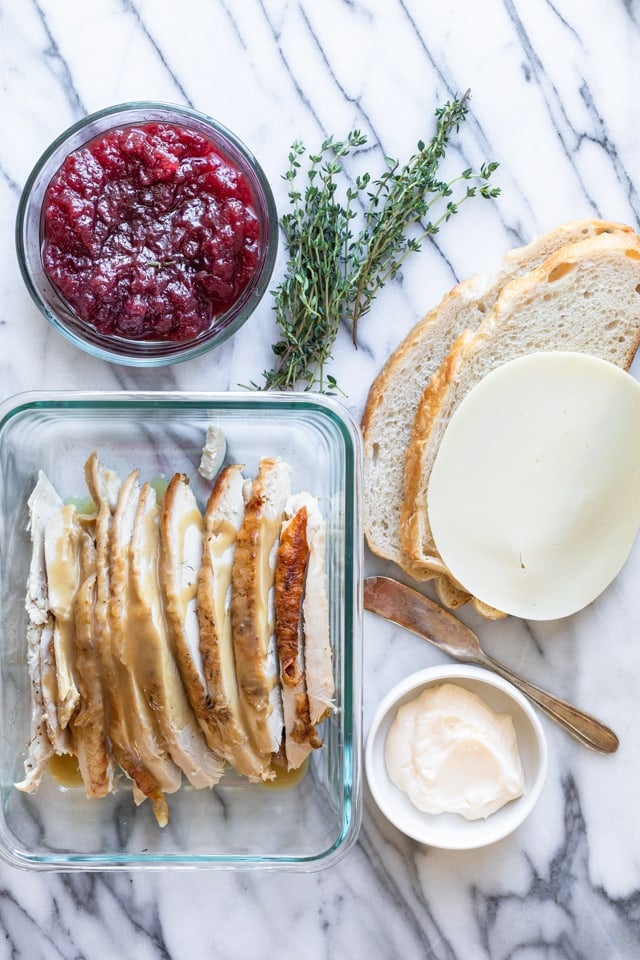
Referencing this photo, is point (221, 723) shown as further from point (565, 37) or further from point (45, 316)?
point (565, 37)

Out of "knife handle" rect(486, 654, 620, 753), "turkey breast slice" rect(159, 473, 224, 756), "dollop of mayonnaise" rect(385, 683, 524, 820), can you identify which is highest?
"turkey breast slice" rect(159, 473, 224, 756)

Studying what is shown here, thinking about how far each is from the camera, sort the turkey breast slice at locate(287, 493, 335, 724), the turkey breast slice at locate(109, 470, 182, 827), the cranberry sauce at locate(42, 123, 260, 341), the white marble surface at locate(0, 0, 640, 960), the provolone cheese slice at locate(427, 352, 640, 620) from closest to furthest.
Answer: the turkey breast slice at locate(109, 470, 182, 827) → the turkey breast slice at locate(287, 493, 335, 724) → the cranberry sauce at locate(42, 123, 260, 341) → the provolone cheese slice at locate(427, 352, 640, 620) → the white marble surface at locate(0, 0, 640, 960)

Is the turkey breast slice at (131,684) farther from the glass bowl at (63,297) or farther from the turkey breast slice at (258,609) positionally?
the glass bowl at (63,297)

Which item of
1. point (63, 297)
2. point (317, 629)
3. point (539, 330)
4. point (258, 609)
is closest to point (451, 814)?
point (317, 629)

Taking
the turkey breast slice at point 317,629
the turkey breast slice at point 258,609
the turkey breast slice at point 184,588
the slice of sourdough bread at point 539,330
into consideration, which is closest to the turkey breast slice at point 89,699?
the turkey breast slice at point 184,588

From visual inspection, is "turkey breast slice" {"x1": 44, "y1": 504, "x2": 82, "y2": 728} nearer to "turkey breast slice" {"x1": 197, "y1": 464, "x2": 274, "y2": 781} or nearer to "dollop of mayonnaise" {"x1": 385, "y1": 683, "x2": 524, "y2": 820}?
"turkey breast slice" {"x1": 197, "y1": 464, "x2": 274, "y2": 781}

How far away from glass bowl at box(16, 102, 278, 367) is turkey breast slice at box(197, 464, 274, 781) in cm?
37

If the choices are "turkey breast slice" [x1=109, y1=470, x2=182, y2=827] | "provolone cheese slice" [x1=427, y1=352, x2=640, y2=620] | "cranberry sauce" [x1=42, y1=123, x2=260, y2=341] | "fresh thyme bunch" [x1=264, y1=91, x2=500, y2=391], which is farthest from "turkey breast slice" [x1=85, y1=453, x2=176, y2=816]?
"provolone cheese slice" [x1=427, y1=352, x2=640, y2=620]

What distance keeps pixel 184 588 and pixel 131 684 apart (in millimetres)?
221

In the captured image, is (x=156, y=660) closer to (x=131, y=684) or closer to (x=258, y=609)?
(x=131, y=684)

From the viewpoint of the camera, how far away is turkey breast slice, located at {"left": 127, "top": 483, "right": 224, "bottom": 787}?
1884 millimetres

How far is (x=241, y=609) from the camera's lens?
193 cm

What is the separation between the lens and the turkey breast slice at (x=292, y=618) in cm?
198

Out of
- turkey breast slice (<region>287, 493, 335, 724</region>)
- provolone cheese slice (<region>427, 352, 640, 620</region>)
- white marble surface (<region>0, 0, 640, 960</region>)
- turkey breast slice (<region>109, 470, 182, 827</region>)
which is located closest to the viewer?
turkey breast slice (<region>109, 470, 182, 827</region>)
